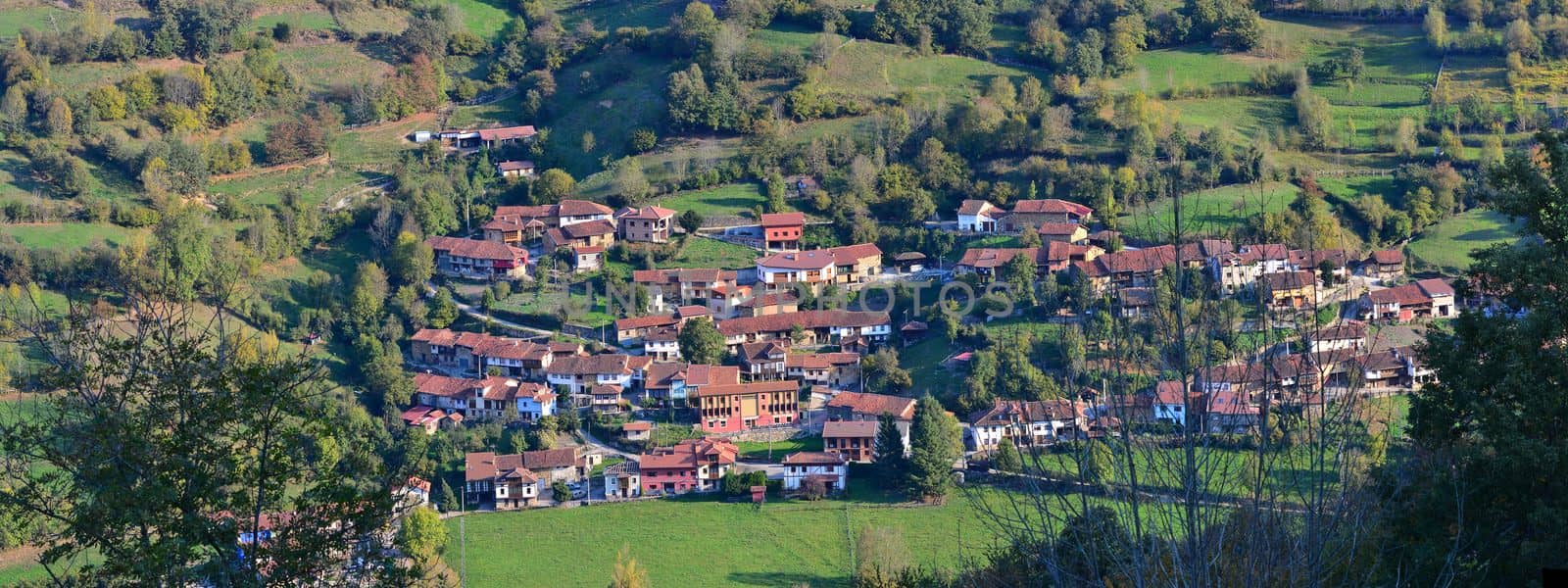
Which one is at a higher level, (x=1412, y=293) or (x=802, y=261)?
(x=802, y=261)

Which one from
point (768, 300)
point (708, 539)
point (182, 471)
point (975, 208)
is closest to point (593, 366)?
point (768, 300)

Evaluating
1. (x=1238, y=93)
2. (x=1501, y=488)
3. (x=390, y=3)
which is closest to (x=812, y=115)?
(x=1238, y=93)

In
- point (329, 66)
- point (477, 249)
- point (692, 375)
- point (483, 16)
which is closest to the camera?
point (692, 375)

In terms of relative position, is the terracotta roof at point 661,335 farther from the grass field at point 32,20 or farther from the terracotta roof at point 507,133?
the grass field at point 32,20

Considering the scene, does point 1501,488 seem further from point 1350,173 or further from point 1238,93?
point 1238,93

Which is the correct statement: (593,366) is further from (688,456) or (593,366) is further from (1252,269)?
(1252,269)
